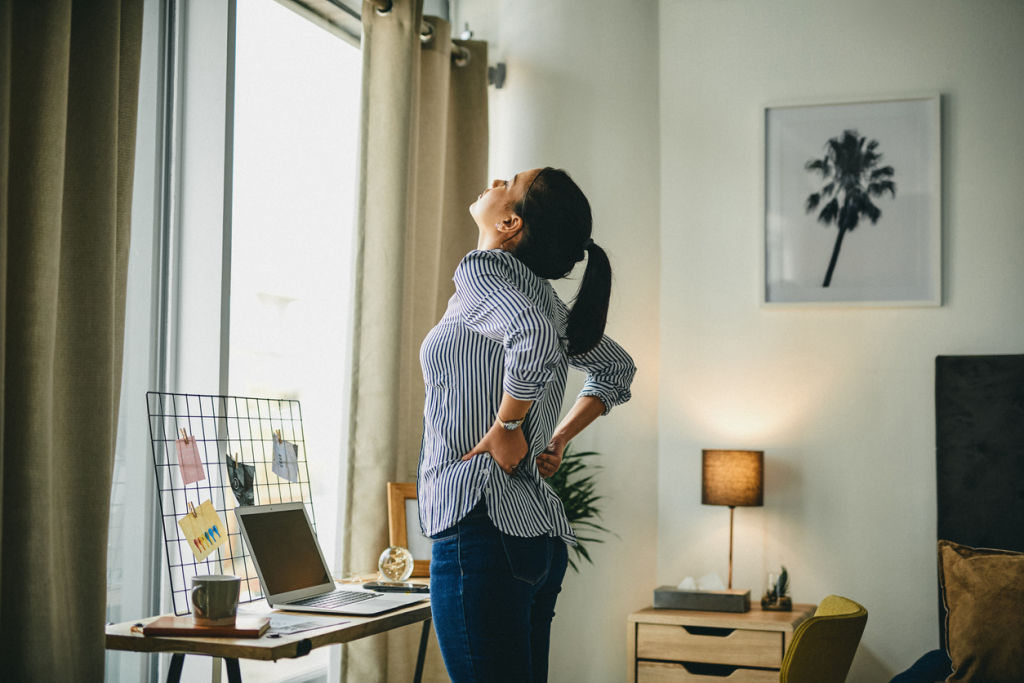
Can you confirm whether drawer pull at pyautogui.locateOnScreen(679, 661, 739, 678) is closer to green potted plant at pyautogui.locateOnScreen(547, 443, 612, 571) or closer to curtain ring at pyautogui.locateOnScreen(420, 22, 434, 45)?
green potted plant at pyautogui.locateOnScreen(547, 443, 612, 571)

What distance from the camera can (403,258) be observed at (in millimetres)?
3182

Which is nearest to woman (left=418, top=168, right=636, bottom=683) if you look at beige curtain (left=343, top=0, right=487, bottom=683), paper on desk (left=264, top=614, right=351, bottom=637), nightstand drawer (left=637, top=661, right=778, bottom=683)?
paper on desk (left=264, top=614, right=351, bottom=637)

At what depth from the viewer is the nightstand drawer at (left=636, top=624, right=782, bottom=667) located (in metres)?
3.21

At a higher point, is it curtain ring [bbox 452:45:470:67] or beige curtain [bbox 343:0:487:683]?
curtain ring [bbox 452:45:470:67]

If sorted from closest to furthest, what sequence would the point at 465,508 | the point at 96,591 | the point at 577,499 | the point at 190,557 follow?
the point at 465,508, the point at 96,591, the point at 190,557, the point at 577,499

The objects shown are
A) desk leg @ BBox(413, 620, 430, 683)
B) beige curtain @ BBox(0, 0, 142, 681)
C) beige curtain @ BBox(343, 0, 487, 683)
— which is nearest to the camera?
beige curtain @ BBox(0, 0, 142, 681)

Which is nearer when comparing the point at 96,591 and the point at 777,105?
the point at 96,591

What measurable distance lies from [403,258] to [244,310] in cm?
53

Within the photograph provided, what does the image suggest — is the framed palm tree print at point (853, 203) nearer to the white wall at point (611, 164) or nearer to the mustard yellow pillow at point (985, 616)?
the white wall at point (611, 164)

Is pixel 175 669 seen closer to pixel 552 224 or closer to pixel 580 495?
pixel 552 224

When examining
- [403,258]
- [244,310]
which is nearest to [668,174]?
[403,258]

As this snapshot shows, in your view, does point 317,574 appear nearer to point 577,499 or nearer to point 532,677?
point 532,677

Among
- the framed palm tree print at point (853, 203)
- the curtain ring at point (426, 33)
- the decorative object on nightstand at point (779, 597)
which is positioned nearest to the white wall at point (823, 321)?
the framed palm tree print at point (853, 203)

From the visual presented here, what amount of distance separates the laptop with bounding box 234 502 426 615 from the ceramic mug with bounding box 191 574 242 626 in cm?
27
